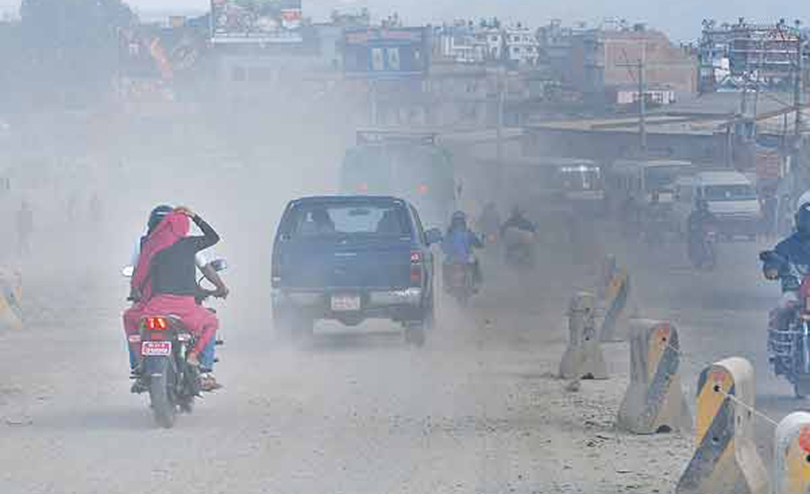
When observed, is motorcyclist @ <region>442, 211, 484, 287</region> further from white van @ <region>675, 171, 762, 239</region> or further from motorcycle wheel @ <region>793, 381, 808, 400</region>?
white van @ <region>675, 171, 762, 239</region>

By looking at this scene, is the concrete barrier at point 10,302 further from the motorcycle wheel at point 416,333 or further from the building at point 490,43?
the building at point 490,43

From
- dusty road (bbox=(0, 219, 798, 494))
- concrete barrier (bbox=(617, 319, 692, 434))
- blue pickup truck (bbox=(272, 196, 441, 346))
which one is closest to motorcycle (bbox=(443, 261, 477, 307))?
dusty road (bbox=(0, 219, 798, 494))

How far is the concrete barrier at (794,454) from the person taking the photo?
884cm

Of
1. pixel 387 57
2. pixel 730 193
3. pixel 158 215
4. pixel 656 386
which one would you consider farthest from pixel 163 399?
pixel 387 57

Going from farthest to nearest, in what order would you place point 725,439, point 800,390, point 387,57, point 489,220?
1. point 387,57
2. point 489,220
3. point 800,390
4. point 725,439

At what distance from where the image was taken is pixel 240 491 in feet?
36.1

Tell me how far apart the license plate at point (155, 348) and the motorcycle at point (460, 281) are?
1340 cm

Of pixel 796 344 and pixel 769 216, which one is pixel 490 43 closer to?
pixel 769 216

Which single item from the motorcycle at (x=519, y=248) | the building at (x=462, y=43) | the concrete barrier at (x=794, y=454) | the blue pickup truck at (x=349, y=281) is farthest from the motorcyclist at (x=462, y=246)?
the building at (x=462, y=43)

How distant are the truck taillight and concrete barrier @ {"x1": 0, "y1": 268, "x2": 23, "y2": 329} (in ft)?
21.3

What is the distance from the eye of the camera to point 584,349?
17.3 metres

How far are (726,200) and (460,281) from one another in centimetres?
2181

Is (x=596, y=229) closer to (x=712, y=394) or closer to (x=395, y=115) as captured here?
(x=712, y=394)

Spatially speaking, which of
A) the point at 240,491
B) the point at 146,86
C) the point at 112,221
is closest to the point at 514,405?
the point at 240,491
